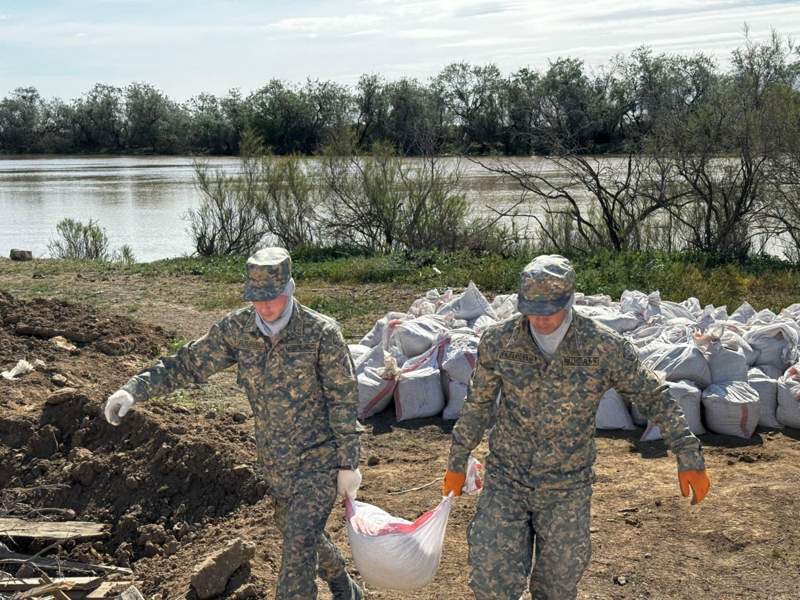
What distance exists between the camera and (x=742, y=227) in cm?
1453

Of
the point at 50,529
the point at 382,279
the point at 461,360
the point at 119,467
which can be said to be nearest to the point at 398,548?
the point at 50,529

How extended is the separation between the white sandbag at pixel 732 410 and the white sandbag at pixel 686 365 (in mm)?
114

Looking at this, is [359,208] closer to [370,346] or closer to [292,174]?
[292,174]

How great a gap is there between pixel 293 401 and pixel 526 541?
3.21 feet

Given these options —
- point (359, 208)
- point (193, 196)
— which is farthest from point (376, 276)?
point (193, 196)

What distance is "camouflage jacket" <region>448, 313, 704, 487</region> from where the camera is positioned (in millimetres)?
3238

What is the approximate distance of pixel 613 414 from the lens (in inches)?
248

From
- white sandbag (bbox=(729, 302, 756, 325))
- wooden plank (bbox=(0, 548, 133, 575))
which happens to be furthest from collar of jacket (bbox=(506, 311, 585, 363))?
white sandbag (bbox=(729, 302, 756, 325))

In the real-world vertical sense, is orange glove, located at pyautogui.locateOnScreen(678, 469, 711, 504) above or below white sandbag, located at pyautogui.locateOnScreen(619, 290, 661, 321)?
above

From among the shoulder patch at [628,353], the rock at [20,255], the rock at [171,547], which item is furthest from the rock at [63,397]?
the rock at [20,255]

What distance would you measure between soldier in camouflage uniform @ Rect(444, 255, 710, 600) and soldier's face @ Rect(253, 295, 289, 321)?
0.74 meters

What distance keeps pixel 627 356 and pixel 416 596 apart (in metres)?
1.67

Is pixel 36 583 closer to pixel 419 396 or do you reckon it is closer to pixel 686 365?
pixel 419 396

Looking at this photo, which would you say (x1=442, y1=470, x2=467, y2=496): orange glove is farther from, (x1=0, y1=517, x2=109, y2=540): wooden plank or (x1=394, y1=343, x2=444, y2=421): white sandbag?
(x1=394, y1=343, x2=444, y2=421): white sandbag
